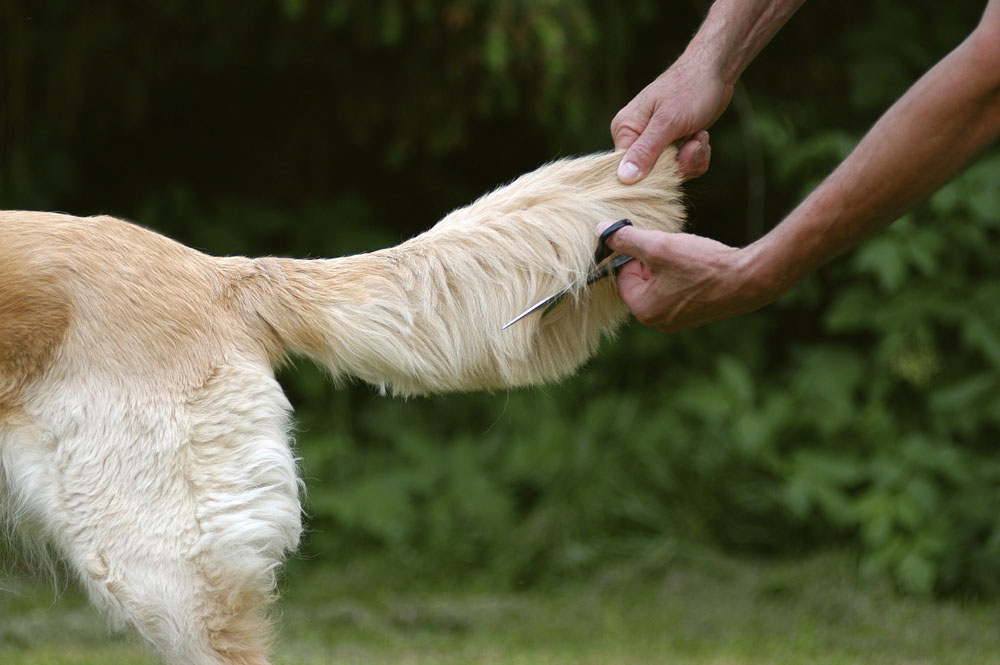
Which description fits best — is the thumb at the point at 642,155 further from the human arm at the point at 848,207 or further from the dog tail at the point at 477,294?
the human arm at the point at 848,207

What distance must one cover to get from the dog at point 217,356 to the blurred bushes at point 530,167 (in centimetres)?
266

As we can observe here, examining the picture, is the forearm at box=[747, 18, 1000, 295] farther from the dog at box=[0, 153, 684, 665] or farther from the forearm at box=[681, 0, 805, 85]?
the forearm at box=[681, 0, 805, 85]

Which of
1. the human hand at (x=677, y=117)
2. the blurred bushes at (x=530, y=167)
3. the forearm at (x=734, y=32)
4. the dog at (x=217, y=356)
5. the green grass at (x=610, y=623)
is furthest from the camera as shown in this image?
the blurred bushes at (x=530, y=167)

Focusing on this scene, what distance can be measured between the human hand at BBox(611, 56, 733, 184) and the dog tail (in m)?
0.10

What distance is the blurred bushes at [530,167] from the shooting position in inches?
210

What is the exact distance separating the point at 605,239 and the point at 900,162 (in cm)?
73

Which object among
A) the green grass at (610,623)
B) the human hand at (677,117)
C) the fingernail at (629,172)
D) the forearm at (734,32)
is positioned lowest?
the green grass at (610,623)

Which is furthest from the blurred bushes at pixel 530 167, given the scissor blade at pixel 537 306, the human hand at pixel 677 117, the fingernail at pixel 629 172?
the scissor blade at pixel 537 306

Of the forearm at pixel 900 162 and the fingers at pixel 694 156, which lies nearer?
the forearm at pixel 900 162

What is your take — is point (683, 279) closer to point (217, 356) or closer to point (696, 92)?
point (696, 92)

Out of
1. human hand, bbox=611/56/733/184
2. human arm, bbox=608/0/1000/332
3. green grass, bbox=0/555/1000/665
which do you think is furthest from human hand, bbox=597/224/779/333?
green grass, bbox=0/555/1000/665

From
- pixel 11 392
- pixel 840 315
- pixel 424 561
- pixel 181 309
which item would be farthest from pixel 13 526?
pixel 840 315

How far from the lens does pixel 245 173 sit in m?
6.90

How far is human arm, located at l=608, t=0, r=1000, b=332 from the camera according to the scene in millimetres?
2225
